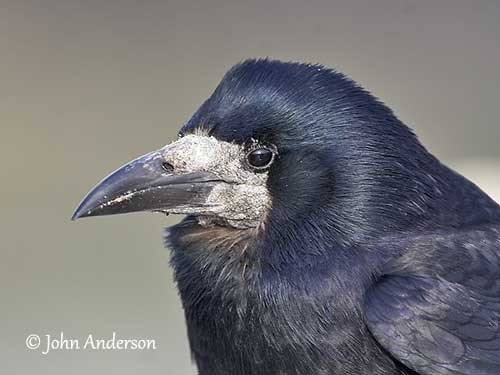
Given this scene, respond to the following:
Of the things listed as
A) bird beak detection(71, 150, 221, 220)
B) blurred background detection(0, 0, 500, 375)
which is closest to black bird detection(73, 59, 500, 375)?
bird beak detection(71, 150, 221, 220)

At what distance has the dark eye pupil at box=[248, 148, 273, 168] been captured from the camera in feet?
7.66

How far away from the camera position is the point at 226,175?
2396mm

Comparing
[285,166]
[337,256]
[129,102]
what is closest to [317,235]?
[337,256]

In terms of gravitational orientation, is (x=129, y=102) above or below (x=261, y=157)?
above

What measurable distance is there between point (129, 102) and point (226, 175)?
2409 mm

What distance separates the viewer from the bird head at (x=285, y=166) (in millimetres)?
2330

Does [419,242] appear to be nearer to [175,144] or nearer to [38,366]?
[175,144]

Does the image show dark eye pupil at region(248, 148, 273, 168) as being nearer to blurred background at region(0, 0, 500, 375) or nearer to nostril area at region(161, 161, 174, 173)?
nostril area at region(161, 161, 174, 173)

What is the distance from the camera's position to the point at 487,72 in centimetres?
483

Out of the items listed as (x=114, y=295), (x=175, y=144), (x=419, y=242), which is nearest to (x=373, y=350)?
(x=419, y=242)

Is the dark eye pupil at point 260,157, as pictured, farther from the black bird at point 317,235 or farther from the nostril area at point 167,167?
the nostril area at point 167,167

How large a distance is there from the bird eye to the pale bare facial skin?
0.06ft

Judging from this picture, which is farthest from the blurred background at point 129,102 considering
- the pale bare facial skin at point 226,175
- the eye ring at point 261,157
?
the eye ring at point 261,157

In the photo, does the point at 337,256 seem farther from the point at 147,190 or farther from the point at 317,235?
the point at 147,190
